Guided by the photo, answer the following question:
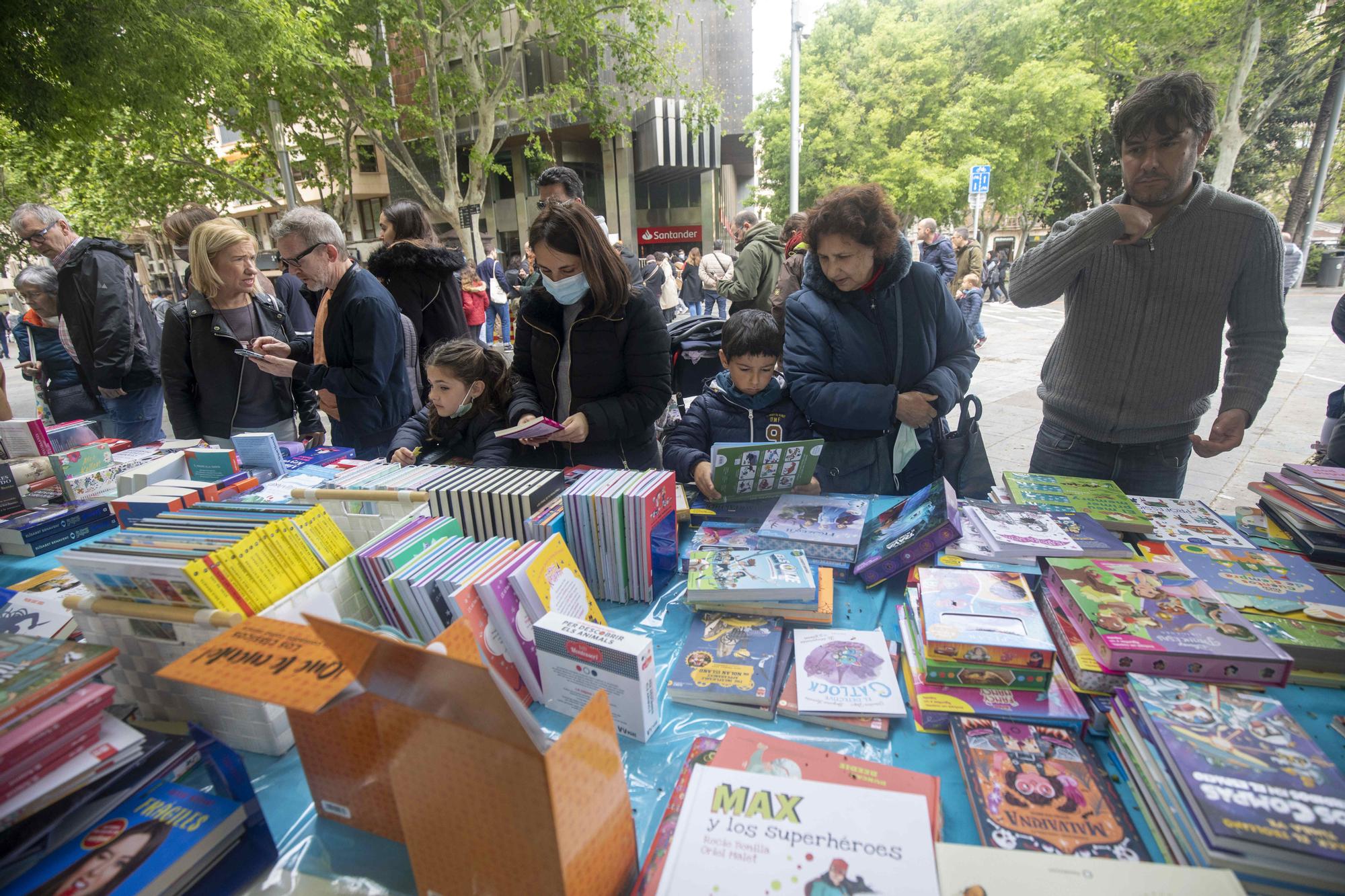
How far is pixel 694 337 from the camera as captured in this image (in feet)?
11.1

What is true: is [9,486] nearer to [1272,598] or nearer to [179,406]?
[179,406]

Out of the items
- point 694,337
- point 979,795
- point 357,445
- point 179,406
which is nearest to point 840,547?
point 979,795

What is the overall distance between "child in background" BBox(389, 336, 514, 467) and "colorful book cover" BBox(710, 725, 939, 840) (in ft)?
5.97

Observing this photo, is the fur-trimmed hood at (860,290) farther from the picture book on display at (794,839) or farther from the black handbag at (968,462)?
the picture book on display at (794,839)

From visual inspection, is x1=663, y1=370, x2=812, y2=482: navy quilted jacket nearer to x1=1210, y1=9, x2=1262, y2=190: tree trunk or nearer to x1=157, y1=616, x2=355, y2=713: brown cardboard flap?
x1=157, y1=616, x2=355, y2=713: brown cardboard flap

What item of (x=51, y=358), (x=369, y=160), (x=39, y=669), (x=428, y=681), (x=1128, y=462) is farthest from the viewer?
(x=369, y=160)

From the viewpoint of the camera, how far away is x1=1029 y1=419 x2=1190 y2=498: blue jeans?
7.45 ft

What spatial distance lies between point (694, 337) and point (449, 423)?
138 centimetres

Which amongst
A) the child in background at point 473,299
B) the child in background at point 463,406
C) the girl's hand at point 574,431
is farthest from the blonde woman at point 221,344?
the child in background at point 473,299

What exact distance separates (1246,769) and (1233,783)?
53 millimetres

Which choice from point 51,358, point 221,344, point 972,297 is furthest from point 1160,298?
point 972,297

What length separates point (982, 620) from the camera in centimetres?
132

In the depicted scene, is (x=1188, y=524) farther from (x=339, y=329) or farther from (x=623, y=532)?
(x=339, y=329)

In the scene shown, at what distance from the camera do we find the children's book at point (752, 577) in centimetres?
151
